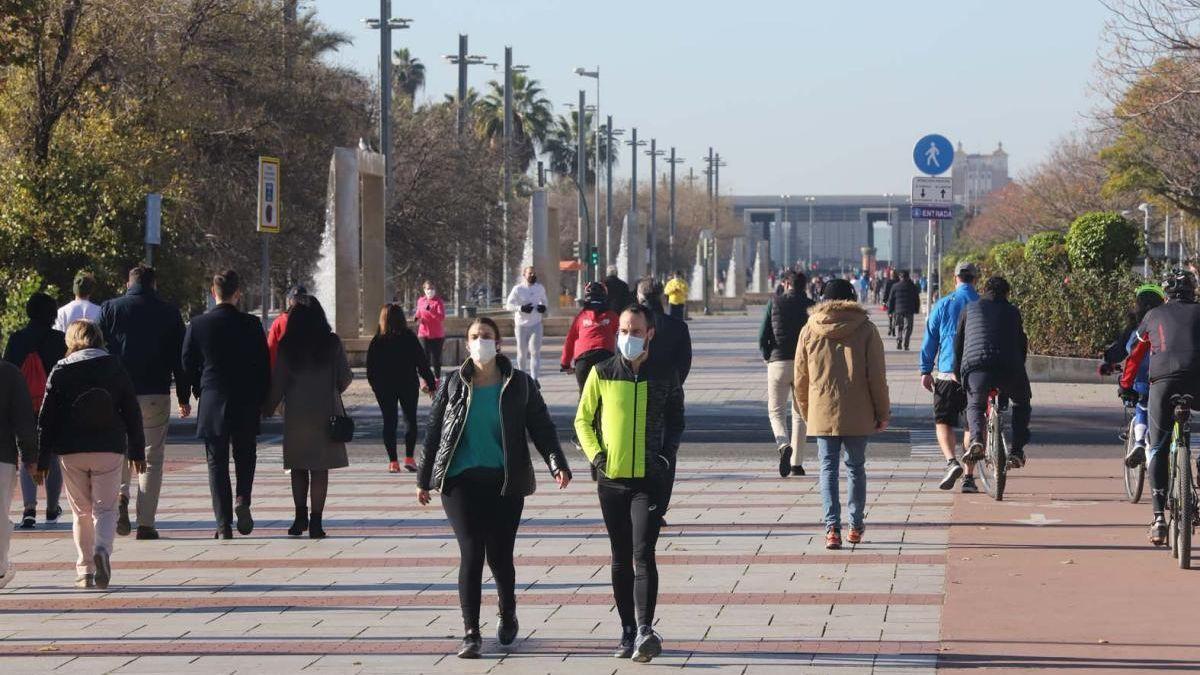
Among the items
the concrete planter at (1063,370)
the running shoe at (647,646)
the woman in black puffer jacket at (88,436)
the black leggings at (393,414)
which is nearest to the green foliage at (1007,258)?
the concrete planter at (1063,370)

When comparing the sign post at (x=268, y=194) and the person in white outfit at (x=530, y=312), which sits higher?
the sign post at (x=268, y=194)

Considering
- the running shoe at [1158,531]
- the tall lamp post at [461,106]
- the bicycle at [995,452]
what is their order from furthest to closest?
1. the tall lamp post at [461,106]
2. the bicycle at [995,452]
3. the running shoe at [1158,531]

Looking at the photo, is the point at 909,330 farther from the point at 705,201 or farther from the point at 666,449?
the point at 705,201

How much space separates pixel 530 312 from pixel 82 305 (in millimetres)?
11788

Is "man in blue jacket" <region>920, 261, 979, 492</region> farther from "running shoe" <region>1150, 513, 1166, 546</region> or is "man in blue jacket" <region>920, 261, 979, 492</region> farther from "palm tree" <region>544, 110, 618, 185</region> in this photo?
"palm tree" <region>544, 110, 618, 185</region>

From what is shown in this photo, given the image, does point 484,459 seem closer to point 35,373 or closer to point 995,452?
point 35,373

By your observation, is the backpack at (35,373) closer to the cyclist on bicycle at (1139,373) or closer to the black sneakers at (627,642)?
the black sneakers at (627,642)

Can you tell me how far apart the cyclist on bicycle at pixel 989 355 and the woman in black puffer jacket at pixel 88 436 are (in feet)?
19.7

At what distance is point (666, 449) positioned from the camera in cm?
820

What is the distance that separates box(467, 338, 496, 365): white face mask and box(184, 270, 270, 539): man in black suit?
402cm

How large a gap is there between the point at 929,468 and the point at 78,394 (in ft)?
27.0

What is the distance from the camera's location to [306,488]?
1225 cm

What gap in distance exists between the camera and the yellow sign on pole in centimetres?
1931

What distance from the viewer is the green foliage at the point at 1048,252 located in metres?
28.9
